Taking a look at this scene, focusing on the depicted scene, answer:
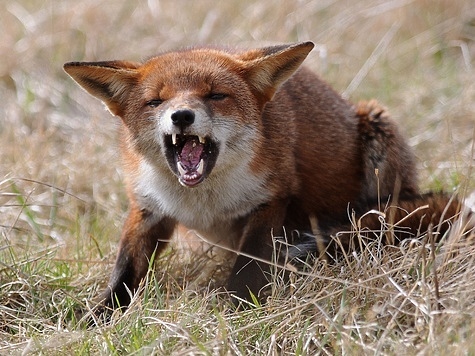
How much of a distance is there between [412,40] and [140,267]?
5.94 meters

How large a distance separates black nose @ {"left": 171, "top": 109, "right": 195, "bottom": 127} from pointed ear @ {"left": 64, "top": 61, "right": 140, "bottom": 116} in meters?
0.68

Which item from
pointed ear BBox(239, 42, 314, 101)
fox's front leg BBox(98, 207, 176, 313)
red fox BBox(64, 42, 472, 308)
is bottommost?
fox's front leg BBox(98, 207, 176, 313)

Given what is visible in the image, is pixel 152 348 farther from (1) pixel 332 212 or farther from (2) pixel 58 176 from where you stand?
(2) pixel 58 176

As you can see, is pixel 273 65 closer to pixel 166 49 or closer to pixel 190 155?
pixel 190 155

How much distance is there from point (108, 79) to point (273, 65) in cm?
108

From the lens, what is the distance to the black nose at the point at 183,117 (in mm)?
4727

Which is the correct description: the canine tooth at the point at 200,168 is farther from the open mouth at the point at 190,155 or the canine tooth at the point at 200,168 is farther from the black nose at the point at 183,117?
the black nose at the point at 183,117

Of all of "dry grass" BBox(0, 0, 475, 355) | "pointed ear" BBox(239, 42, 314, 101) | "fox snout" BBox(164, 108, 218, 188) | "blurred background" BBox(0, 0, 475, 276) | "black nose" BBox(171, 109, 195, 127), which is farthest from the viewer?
"blurred background" BBox(0, 0, 475, 276)

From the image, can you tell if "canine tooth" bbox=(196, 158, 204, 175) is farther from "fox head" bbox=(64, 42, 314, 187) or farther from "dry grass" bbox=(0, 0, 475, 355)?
"dry grass" bbox=(0, 0, 475, 355)

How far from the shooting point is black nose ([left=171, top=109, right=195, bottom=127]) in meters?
4.73

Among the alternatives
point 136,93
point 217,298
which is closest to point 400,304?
point 217,298

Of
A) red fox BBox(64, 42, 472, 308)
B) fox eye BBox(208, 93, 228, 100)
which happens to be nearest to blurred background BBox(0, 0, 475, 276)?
red fox BBox(64, 42, 472, 308)

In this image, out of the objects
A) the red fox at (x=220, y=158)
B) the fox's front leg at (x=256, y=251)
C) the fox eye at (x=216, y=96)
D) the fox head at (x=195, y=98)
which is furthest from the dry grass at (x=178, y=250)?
the fox eye at (x=216, y=96)

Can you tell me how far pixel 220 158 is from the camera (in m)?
5.09
